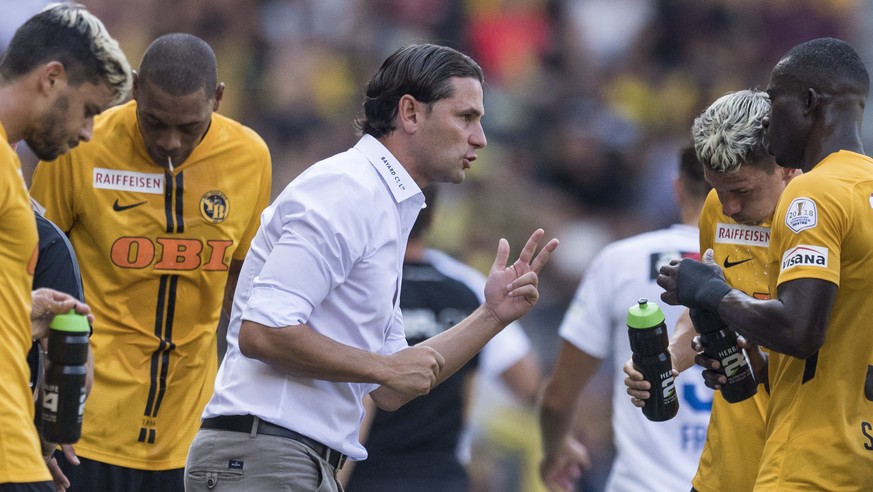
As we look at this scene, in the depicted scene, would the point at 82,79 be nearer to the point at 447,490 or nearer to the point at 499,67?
the point at 447,490

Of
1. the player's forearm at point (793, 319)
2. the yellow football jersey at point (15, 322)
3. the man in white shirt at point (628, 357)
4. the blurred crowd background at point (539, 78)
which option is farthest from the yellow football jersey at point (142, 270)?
the blurred crowd background at point (539, 78)

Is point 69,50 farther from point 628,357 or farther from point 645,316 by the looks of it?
point 628,357

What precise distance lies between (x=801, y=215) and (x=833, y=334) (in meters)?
0.41

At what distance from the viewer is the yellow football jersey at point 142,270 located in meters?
5.50

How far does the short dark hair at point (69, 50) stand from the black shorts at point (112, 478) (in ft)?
5.93

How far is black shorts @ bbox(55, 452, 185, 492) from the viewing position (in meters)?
5.51

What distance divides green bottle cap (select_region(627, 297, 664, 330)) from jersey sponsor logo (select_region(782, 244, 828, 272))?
27.4 inches

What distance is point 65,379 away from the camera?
13.3 ft

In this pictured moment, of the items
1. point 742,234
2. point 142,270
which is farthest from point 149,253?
point 742,234

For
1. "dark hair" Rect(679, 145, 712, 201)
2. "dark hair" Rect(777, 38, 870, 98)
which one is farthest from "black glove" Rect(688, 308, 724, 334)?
"dark hair" Rect(679, 145, 712, 201)

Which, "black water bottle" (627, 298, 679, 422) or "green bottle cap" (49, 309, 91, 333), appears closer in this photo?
"green bottle cap" (49, 309, 91, 333)

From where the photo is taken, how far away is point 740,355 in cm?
454

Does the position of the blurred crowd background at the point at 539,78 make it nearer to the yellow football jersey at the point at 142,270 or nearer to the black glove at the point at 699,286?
the yellow football jersey at the point at 142,270

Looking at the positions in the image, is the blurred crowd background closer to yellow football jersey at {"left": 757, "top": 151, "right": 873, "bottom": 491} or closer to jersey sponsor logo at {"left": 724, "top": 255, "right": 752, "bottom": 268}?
jersey sponsor logo at {"left": 724, "top": 255, "right": 752, "bottom": 268}
